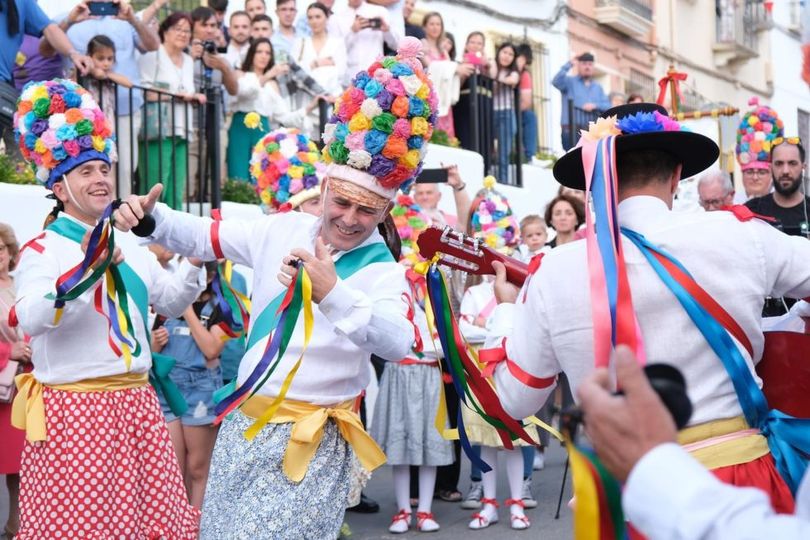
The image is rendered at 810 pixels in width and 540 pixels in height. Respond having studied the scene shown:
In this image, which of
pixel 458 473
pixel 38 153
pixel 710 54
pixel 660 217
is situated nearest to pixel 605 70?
pixel 710 54

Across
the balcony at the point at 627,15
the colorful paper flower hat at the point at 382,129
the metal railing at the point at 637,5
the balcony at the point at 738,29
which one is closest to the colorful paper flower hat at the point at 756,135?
the colorful paper flower hat at the point at 382,129

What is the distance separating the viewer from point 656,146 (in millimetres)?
3477

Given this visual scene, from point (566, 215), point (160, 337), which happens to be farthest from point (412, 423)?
point (566, 215)

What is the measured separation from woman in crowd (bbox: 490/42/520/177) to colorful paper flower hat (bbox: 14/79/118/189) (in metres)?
9.70

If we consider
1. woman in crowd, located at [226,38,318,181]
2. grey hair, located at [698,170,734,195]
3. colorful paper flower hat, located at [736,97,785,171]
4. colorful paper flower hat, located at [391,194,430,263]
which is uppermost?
woman in crowd, located at [226,38,318,181]

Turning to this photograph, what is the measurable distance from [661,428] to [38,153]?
4149 mm

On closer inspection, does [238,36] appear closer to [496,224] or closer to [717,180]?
[496,224]

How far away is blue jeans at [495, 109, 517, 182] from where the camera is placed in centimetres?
1552

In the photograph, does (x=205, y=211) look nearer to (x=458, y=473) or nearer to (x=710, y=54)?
(x=458, y=473)

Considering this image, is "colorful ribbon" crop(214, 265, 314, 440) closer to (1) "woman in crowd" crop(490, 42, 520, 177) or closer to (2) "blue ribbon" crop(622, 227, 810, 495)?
(2) "blue ribbon" crop(622, 227, 810, 495)

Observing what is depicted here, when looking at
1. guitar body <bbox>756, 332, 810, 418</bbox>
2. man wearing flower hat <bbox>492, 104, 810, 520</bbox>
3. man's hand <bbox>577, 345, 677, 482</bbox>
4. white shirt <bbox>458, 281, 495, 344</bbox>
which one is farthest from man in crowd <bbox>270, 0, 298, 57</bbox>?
man's hand <bbox>577, 345, 677, 482</bbox>

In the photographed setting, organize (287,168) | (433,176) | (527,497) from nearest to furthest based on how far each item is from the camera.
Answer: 1. (287,168)
2. (527,497)
3. (433,176)

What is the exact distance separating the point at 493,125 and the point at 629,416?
13.6 meters

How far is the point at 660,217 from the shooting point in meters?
3.36
